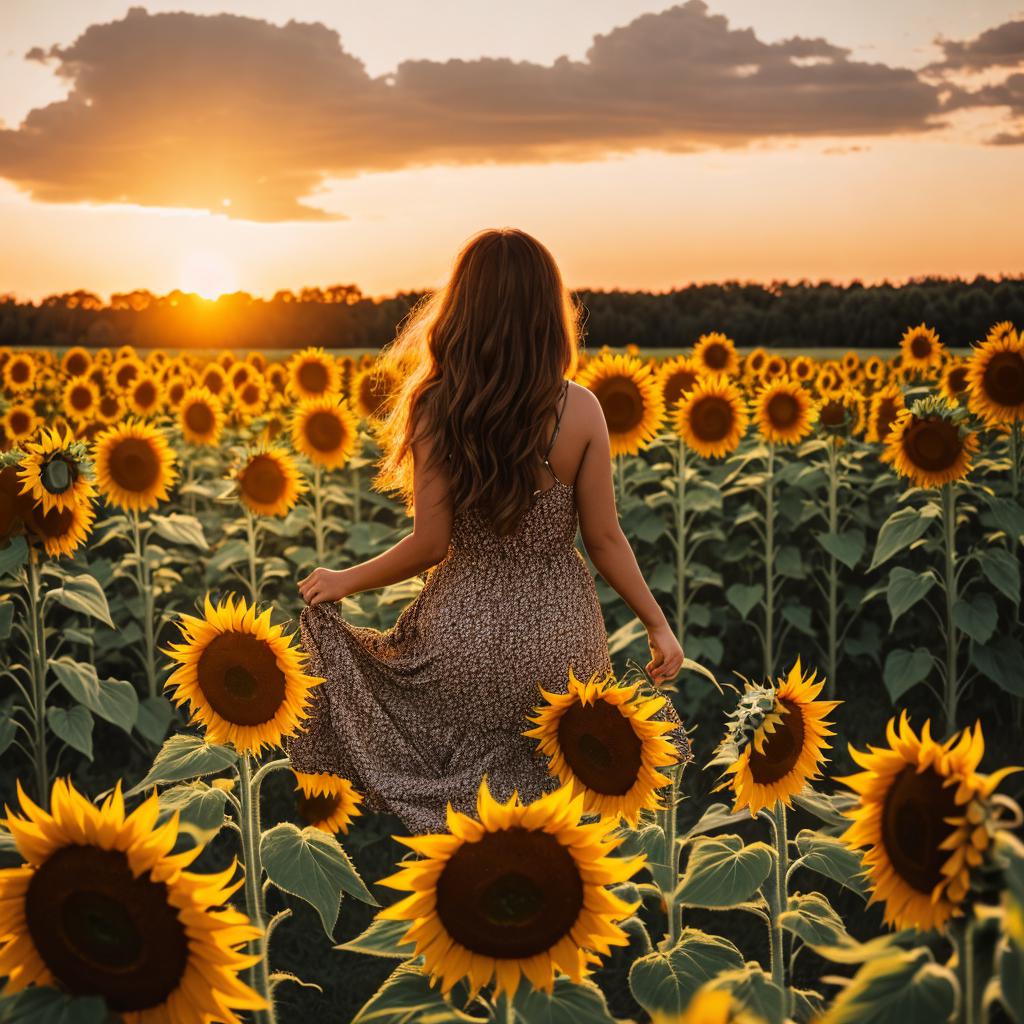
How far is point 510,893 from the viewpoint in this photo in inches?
63.5

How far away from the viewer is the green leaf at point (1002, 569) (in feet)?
18.3

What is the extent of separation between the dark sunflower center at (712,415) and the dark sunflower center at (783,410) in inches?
14.8

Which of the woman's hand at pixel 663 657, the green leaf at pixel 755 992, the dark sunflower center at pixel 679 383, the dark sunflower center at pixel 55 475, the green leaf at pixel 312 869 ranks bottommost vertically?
the green leaf at pixel 755 992

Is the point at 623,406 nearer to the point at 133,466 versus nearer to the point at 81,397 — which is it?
the point at 133,466

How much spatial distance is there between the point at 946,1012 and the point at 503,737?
6.88 feet

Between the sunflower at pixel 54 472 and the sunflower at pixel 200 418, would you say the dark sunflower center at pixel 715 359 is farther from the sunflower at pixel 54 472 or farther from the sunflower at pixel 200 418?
the sunflower at pixel 54 472

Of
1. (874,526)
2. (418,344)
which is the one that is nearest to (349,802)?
(418,344)

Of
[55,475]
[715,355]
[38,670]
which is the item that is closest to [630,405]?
[715,355]

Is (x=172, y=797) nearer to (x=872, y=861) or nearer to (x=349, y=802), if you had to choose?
(x=349, y=802)

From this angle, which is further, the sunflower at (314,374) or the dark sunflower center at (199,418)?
the sunflower at (314,374)

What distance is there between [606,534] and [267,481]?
3187 mm

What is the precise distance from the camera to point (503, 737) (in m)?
3.36

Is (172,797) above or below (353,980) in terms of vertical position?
above

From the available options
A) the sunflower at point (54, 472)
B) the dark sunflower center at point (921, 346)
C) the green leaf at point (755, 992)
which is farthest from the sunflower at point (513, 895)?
the dark sunflower center at point (921, 346)
